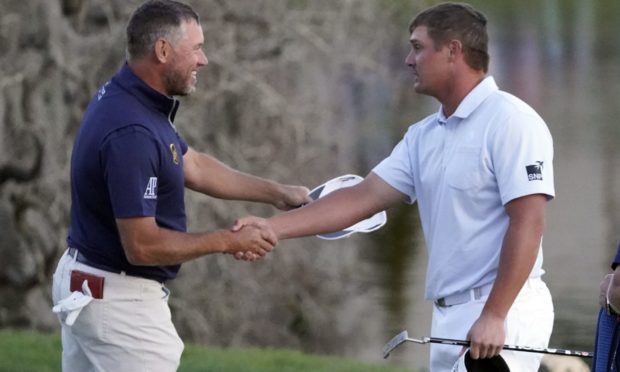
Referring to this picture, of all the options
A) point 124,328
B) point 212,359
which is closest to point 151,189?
point 124,328

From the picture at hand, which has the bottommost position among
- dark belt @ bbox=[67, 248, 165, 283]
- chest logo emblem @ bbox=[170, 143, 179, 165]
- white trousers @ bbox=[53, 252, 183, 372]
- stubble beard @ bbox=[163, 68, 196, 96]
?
white trousers @ bbox=[53, 252, 183, 372]

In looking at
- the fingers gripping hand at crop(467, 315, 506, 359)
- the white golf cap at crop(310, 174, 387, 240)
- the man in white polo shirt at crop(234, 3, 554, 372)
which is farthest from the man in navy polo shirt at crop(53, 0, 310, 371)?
the fingers gripping hand at crop(467, 315, 506, 359)

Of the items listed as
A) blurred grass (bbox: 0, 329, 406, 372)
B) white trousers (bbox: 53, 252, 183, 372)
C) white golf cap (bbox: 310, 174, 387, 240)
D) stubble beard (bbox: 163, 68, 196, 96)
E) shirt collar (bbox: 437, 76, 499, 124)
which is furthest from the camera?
blurred grass (bbox: 0, 329, 406, 372)

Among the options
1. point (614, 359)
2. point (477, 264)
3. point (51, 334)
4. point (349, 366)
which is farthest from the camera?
point (51, 334)

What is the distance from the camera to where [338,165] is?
10.1 m

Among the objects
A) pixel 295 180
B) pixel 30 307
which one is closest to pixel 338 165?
pixel 295 180

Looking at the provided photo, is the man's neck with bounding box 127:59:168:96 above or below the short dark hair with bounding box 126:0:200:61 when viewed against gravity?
below

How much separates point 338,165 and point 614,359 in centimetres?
582

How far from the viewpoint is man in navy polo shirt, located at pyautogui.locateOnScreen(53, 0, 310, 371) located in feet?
16.0

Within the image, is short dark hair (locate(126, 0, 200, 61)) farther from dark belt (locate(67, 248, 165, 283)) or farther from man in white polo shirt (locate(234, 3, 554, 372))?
man in white polo shirt (locate(234, 3, 554, 372))

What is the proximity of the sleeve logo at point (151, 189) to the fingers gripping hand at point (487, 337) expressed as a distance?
1.16 meters

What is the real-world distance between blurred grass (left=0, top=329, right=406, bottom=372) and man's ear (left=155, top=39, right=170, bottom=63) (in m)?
3.63

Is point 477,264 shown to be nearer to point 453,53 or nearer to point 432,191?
point 432,191

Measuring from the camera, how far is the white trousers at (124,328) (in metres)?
5.04
